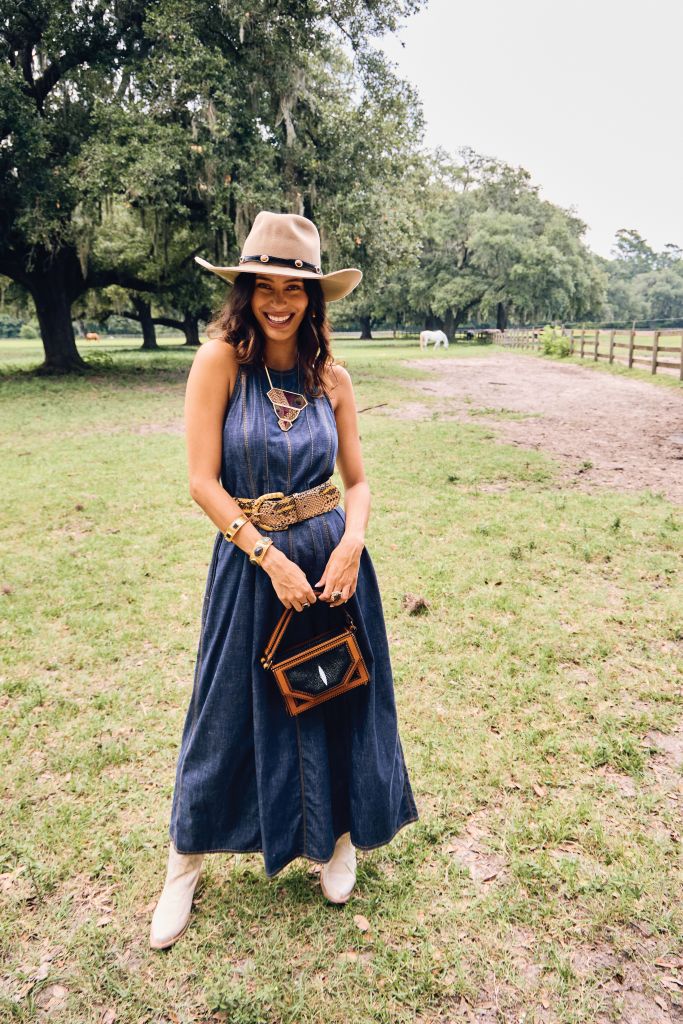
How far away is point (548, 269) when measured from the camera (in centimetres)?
3841

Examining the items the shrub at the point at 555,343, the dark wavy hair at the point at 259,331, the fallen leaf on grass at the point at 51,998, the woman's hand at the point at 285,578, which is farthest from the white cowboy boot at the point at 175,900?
the shrub at the point at 555,343

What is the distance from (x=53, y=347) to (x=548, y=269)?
3172 cm

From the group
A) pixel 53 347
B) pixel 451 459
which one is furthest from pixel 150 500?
pixel 53 347

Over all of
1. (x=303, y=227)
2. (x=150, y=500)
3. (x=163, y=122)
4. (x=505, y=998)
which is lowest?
(x=505, y=998)

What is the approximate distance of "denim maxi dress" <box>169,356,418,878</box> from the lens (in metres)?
1.83

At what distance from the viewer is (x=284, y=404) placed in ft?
6.05

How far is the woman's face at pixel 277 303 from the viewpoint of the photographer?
176 cm

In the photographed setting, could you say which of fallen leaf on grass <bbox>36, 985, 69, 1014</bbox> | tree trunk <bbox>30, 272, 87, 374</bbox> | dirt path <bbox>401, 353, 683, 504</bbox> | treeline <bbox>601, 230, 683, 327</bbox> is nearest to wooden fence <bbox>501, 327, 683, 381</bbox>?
dirt path <bbox>401, 353, 683, 504</bbox>

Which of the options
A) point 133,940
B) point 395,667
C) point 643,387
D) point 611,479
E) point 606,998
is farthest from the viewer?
point 643,387

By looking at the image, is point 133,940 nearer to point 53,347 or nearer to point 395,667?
point 395,667

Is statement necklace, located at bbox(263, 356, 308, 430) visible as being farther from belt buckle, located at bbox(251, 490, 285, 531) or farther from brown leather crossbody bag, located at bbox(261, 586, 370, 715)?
brown leather crossbody bag, located at bbox(261, 586, 370, 715)

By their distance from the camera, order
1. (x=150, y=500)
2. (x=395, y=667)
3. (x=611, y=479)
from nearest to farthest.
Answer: (x=395, y=667)
(x=150, y=500)
(x=611, y=479)

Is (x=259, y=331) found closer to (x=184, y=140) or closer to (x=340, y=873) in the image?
(x=340, y=873)

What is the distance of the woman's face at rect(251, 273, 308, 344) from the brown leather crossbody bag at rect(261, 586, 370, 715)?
820 millimetres
